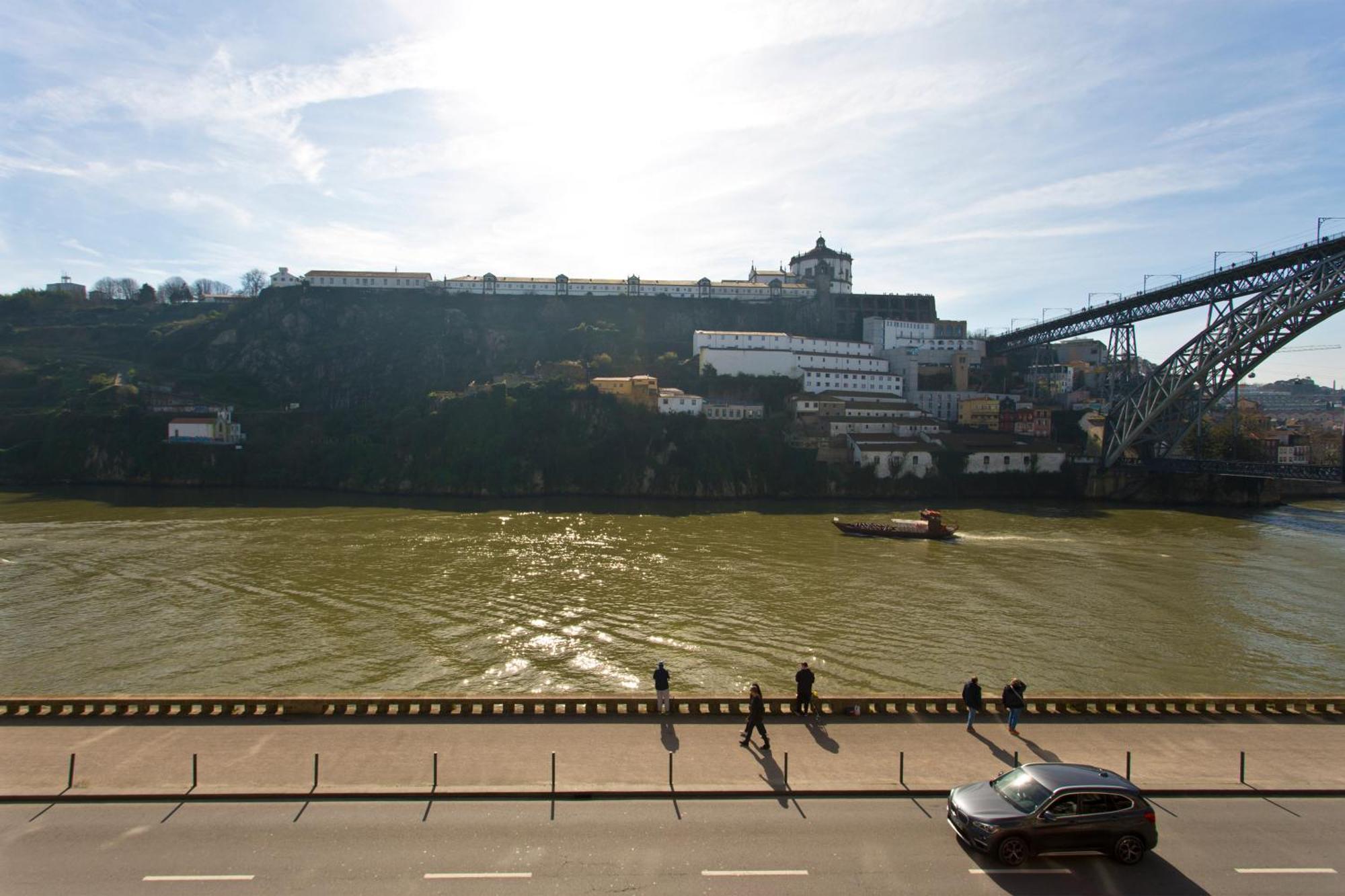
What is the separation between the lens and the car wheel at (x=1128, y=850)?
31.3 feet

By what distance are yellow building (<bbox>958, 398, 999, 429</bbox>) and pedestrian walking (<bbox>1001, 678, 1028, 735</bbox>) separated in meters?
77.0

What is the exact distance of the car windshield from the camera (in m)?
9.73

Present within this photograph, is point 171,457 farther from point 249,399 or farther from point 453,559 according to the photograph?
point 453,559

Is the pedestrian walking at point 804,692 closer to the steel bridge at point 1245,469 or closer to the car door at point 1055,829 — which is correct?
the car door at point 1055,829

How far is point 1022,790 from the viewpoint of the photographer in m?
9.99

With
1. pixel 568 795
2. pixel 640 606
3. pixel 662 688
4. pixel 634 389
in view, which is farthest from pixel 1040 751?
pixel 634 389

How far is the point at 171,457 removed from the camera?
73688mm

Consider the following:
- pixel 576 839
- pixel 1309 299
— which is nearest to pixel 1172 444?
pixel 1309 299

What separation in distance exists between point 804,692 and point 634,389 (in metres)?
63.5

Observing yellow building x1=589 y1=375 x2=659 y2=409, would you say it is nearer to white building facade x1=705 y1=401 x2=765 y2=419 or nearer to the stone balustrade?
white building facade x1=705 y1=401 x2=765 y2=419

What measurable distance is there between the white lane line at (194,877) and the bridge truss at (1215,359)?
7426 centimetres

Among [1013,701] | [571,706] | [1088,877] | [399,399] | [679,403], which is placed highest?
[399,399]

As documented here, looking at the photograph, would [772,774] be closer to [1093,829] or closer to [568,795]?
[568,795]

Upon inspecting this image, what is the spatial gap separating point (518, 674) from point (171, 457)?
70228 mm
